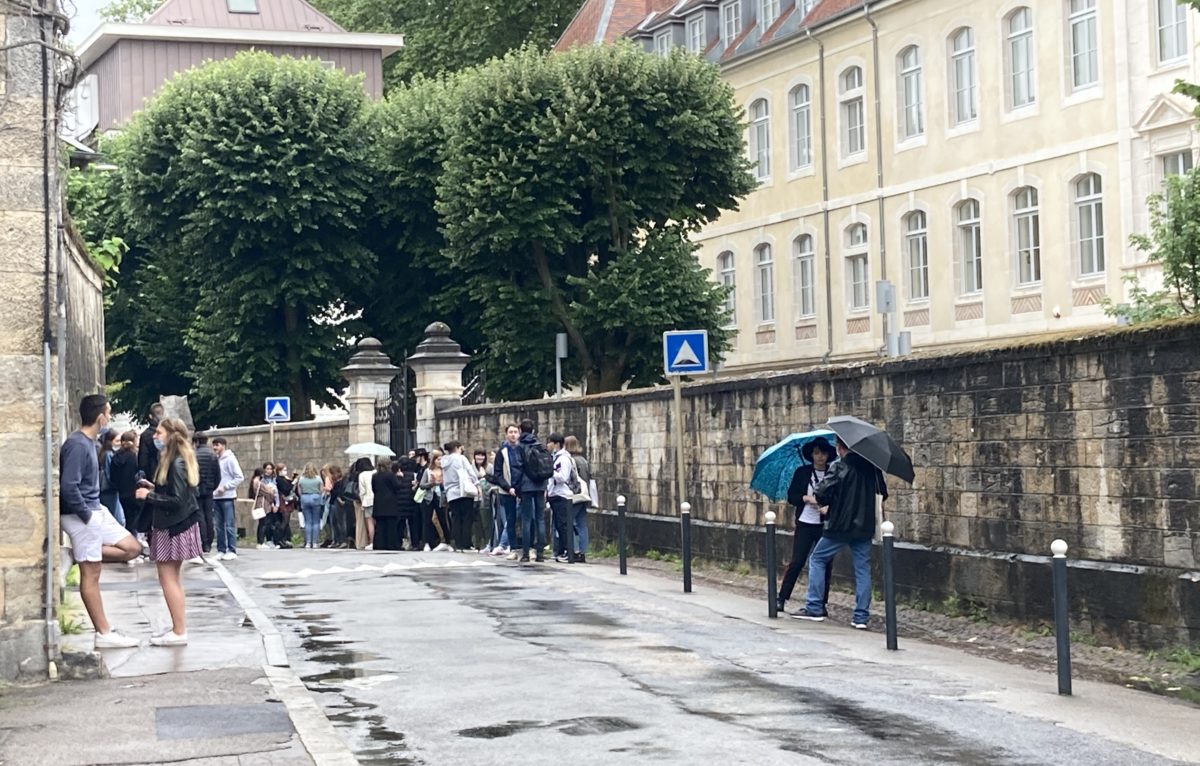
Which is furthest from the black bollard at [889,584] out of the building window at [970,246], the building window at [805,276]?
the building window at [805,276]

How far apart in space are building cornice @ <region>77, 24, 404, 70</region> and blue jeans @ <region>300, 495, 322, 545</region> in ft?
114

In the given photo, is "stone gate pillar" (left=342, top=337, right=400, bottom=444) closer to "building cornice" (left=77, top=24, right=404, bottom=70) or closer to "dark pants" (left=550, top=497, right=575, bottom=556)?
"dark pants" (left=550, top=497, right=575, bottom=556)

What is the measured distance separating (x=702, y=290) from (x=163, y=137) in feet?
42.0

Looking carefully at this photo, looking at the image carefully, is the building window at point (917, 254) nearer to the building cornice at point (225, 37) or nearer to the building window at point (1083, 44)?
the building window at point (1083, 44)

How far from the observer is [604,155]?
37031 mm

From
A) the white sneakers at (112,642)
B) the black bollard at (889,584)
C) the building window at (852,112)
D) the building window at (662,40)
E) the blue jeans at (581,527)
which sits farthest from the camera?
the building window at (662,40)

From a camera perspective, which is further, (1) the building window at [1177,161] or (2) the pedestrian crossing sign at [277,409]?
(2) the pedestrian crossing sign at [277,409]

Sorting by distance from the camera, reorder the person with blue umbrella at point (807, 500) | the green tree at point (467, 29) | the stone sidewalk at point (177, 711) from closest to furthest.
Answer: the stone sidewalk at point (177, 711)
the person with blue umbrella at point (807, 500)
the green tree at point (467, 29)

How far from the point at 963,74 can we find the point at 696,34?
39.8 ft

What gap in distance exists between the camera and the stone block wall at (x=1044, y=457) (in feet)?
41.1

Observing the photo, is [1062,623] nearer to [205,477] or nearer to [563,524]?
[563,524]

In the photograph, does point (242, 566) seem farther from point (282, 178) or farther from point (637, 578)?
point (282, 178)

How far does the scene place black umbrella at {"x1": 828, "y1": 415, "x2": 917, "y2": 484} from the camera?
14570mm

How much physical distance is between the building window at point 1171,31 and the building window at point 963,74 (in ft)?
18.8
